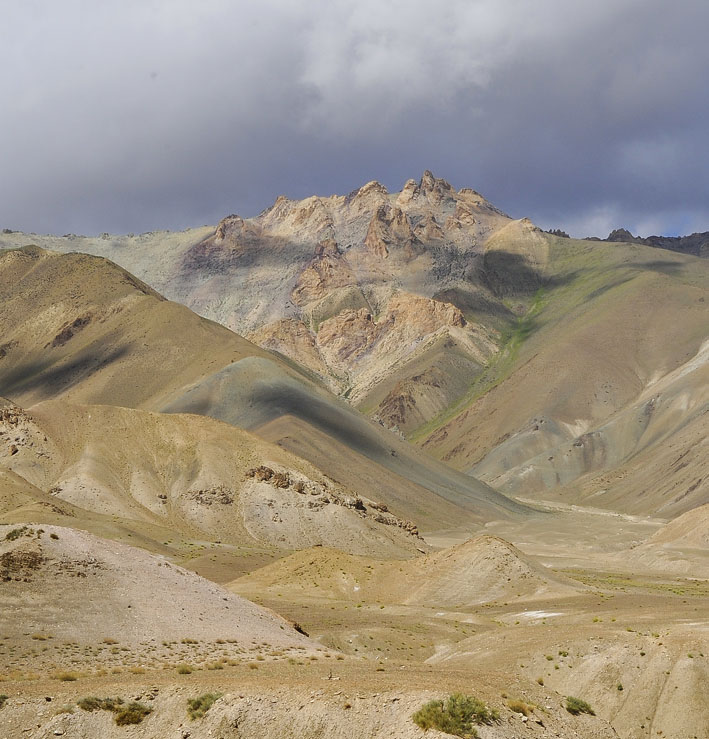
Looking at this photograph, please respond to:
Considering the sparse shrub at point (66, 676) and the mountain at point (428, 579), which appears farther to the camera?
the mountain at point (428, 579)

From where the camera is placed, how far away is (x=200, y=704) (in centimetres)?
2136

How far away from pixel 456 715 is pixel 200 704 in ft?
20.3

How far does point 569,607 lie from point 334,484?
63312mm

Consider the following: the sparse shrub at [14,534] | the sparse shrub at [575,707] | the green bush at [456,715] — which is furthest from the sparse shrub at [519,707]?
the sparse shrub at [14,534]

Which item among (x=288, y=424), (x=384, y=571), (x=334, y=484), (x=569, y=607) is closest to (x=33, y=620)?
(x=569, y=607)

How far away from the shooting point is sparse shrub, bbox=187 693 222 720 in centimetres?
2112

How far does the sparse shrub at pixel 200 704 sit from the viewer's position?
2112cm

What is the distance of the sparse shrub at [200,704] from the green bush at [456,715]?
498cm

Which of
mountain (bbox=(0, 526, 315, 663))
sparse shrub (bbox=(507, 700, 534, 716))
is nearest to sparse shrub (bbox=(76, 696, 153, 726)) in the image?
sparse shrub (bbox=(507, 700, 534, 716))

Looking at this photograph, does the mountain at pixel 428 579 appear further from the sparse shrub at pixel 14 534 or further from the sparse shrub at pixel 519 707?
the sparse shrub at pixel 519 707

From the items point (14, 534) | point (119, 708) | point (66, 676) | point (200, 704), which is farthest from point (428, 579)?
point (119, 708)

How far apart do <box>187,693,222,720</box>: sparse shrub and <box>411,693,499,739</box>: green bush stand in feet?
16.4

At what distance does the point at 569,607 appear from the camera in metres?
54.5

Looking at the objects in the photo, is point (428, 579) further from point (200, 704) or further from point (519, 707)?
point (200, 704)
